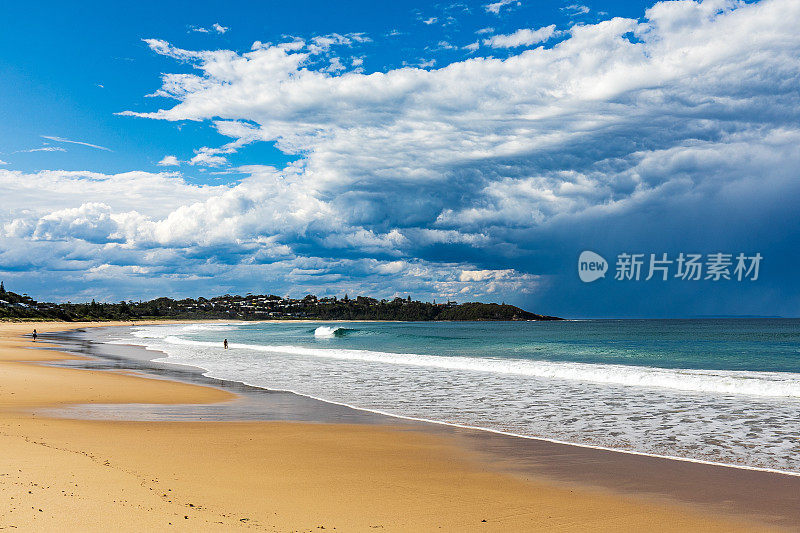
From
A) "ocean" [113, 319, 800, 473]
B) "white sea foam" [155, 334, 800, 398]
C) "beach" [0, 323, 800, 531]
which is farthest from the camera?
"white sea foam" [155, 334, 800, 398]

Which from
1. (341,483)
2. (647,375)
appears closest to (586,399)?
(647,375)

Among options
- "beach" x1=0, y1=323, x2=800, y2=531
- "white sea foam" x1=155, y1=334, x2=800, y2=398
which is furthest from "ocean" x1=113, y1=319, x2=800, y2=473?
"beach" x1=0, y1=323, x2=800, y2=531

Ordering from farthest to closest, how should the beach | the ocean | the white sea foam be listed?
the white sea foam < the ocean < the beach

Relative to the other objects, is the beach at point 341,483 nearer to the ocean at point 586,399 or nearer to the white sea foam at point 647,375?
the ocean at point 586,399

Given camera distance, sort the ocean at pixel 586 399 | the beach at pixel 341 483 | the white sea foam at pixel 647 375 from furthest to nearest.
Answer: the white sea foam at pixel 647 375 → the ocean at pixel 586 399 → the beach at pixel 341 483

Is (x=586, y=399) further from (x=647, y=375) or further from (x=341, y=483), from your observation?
(x=341, y=483)

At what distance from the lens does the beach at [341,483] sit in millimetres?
6631

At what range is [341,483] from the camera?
8383mm

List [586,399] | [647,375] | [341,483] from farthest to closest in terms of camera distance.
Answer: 1. [647,375]
2. [586,399]
3. [341,483]

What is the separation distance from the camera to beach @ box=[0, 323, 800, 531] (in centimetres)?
663

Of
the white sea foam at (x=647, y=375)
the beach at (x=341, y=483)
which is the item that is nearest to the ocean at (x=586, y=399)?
the white sea foam at (x=647, y=375)

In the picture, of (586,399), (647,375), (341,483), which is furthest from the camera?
(647,375)

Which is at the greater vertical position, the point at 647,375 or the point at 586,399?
the point at 647,375

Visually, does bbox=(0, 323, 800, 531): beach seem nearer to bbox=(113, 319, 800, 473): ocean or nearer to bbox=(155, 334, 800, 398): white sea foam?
bbox=(113, 319, 800, 473): ocean
